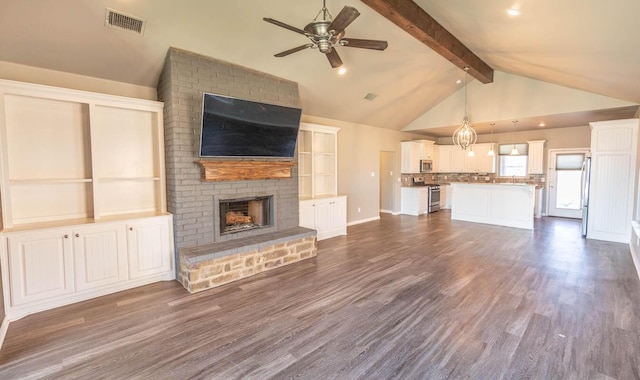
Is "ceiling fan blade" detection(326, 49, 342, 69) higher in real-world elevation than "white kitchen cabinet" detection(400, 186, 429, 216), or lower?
higher

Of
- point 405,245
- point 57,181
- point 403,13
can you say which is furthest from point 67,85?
point 405,245

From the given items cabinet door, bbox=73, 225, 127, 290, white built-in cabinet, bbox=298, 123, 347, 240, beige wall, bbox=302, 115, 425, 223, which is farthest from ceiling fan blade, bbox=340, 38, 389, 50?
beige wall, bbox=302, 115, 425, 223

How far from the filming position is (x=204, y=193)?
4.14m

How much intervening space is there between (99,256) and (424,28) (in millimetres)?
5116

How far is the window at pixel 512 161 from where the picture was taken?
9.25 meters

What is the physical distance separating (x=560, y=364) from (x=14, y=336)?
15.3 feet

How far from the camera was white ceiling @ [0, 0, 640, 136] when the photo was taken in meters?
3.02

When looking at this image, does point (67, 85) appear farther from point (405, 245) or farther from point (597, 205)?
point (597, 205)

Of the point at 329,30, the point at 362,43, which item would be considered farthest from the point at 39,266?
the point at 362,43

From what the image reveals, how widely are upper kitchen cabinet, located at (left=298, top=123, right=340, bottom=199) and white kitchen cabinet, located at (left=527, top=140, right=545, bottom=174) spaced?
6.36 meters

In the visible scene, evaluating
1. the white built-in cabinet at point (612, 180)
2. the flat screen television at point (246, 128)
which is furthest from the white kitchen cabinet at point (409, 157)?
the flat screen television at point (246, 128)

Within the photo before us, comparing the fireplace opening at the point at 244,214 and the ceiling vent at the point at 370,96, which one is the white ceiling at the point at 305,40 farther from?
the fireplace opening at the point at 244,214

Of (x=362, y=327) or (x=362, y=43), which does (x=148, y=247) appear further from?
(x=362, y=43)

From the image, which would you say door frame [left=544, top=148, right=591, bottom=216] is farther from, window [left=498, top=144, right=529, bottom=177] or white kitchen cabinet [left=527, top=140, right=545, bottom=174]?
window [left=498, top=144, right=529, bottom=177]
